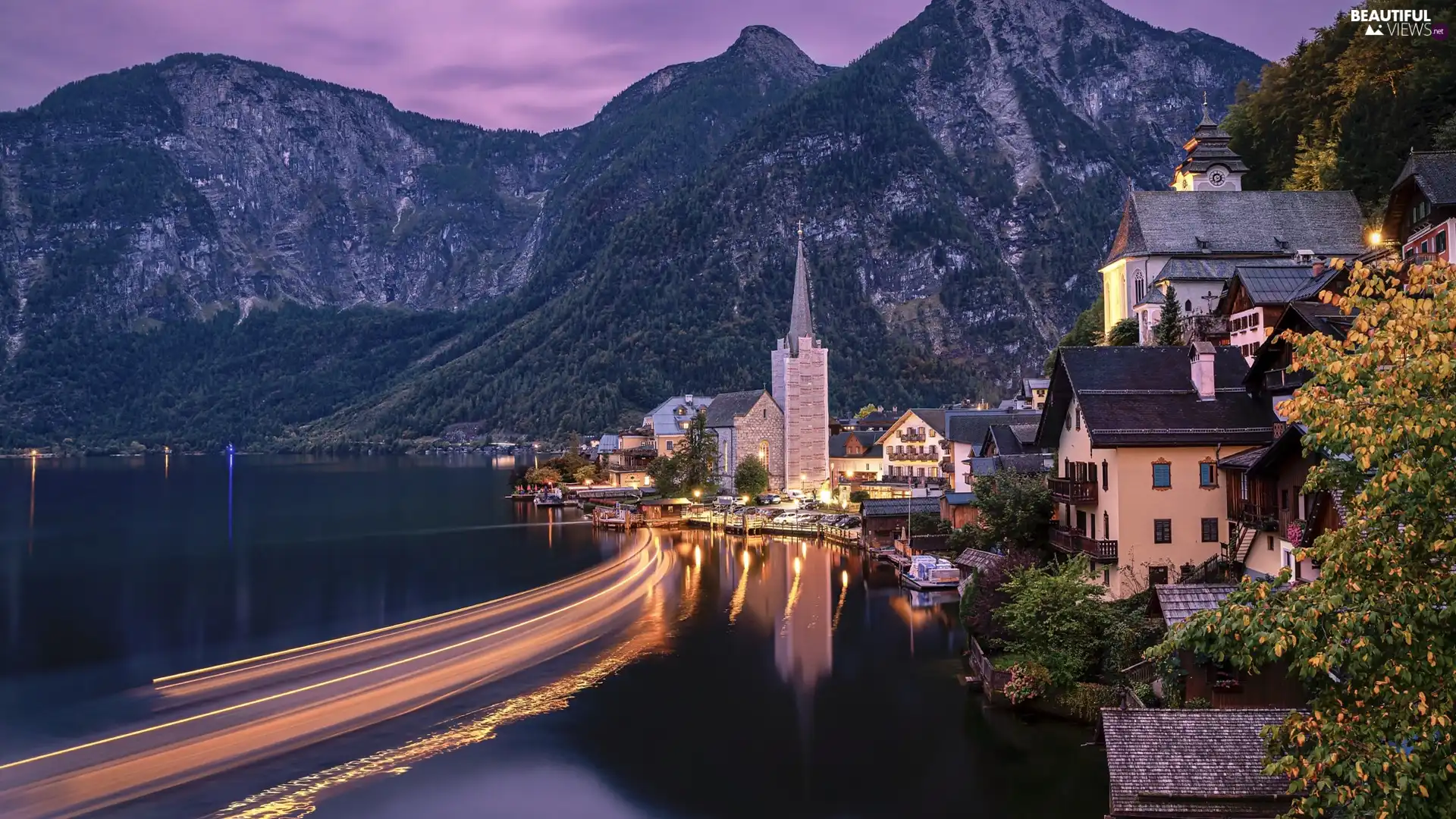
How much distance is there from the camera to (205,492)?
16325 cm

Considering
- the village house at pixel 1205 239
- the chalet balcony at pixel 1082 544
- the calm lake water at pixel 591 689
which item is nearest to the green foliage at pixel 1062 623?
the calm lake water at pixel 591 689

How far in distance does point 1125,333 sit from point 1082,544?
37346mm

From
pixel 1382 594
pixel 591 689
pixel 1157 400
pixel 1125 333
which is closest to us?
pixel 1382 594

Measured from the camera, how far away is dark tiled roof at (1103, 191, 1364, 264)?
73.9m

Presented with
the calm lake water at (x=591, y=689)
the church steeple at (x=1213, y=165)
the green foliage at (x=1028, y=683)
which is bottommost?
the calm lake water at (x=591, y=689)

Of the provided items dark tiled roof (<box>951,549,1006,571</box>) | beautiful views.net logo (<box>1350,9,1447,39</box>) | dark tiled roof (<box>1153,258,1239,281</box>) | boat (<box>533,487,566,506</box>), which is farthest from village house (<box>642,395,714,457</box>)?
beautiful views.net logo (<box>1350,9,1447,39</box>)

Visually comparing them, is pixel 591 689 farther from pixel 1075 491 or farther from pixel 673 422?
pixel 673 422

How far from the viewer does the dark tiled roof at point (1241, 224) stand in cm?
7388

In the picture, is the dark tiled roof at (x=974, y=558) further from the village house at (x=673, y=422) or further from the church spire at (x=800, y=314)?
the village house at (x=673, y=422)

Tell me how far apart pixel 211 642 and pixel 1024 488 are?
139 ft

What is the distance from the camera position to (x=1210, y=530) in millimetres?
40344

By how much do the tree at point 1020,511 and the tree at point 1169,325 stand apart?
16813mm

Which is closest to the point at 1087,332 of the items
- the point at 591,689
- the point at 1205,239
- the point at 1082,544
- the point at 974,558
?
the point at 1205,239

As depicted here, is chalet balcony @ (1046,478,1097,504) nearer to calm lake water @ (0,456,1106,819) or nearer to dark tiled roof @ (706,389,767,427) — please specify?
calm lake water @ (0,456,1106,819)
